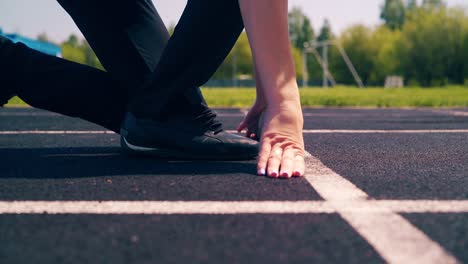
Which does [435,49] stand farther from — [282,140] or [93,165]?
[93,165]

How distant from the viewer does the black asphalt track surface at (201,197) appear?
3.70 ft

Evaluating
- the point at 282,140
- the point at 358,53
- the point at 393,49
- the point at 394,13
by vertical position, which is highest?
the point at 394,13

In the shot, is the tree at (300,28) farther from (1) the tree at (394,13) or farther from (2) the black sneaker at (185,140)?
(2) the black sneaker at (185,140)

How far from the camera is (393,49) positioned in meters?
65.7

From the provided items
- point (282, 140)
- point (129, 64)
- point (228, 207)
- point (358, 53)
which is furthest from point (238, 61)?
point (228, 207)

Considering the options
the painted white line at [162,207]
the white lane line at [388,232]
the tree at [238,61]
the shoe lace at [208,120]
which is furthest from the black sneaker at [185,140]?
the tree at [238,61]

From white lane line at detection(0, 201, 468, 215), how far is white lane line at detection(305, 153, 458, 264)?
0.04 meters

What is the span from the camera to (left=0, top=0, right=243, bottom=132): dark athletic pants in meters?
2.34

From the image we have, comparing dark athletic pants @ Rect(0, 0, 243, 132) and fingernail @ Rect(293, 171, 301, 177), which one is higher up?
dark athletic pants @ Rect(0, 0, 243, 132)

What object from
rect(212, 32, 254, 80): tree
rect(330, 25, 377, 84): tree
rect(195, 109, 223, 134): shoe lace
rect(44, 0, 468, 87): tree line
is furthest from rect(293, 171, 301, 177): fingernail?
rect(330, 25, 377, 84): tree

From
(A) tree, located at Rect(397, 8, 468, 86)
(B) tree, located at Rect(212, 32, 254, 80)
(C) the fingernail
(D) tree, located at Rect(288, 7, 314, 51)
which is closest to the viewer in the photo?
(C) the fingernail

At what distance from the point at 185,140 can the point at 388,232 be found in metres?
1.31

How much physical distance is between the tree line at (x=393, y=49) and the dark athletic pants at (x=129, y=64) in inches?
2239

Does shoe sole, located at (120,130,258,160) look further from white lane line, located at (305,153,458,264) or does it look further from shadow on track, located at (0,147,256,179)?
white lane line, located at (305,153,458,264)
